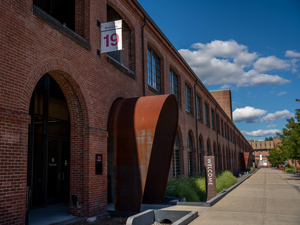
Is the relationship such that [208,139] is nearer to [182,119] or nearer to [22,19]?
[182,119]

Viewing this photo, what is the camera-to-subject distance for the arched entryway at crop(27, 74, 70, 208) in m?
10.7

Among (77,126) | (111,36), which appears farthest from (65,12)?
(77,126)

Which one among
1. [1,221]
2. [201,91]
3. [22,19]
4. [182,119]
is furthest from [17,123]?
[201,91]

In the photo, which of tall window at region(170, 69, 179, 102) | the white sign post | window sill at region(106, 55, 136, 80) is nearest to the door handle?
window sill at region(106, 55, 136, 80)

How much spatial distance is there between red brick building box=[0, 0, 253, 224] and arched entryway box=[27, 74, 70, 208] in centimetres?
3

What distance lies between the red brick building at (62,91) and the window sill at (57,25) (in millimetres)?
29

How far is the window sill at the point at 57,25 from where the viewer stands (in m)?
7.64

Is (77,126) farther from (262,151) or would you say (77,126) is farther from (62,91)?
(262,151)

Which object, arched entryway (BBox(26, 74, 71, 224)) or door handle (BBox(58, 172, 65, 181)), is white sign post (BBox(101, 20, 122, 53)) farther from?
door handle (BBox(58, 172, 65, 181))

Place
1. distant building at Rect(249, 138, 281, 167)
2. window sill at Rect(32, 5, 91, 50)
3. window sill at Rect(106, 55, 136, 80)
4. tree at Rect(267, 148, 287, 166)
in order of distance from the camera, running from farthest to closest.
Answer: distant building at Rect(249, 138, 281, 167) < tree at Rect(267, 148, 287, 166) < window sill at Rect(106, 55, 136, 80) < window sill at Rect(32, 5, 91, 50)

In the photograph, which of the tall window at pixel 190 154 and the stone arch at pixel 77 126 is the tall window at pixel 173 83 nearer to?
the tall window at pixel 190 154

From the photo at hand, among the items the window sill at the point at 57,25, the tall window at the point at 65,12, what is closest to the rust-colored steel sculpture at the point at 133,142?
the window sill at the point at 57,25

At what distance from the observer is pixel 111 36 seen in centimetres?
1004

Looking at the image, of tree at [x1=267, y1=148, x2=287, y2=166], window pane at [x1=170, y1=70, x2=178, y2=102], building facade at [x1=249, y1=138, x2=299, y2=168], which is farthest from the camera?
building facade at [x1=249, y1=138, x2=299, y2=168]
